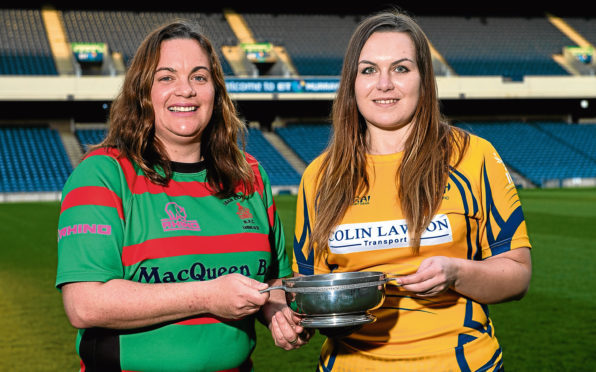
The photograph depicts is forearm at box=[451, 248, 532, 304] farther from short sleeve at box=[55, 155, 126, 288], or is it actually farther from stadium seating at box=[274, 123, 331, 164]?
stadium seating at box=[274, 123, 331, 164]

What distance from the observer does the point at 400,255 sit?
78.0 inches

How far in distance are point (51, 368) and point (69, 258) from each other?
2904mm

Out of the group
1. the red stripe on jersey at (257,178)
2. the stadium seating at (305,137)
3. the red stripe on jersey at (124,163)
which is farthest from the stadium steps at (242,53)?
the red stripe on jersey at (124,163)

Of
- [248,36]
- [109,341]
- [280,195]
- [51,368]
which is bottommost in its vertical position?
[280,195]

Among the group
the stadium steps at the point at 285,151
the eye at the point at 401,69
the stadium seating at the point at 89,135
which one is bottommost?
the stadium steps at the point at 285,151

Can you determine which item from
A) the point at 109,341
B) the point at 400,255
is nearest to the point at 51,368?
the point at 109,341

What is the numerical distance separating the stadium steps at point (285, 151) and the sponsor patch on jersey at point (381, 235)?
2330 centimetres

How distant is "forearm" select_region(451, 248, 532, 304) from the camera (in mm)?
1819

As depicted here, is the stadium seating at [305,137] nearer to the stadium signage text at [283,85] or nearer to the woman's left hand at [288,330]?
the stadium signage text at [283,85]

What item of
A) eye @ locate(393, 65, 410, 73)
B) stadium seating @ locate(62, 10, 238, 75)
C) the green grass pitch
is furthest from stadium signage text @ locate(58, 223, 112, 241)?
stadium seating @ locate(62, 10, 238, 75)

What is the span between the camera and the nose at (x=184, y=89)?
208 centimetres

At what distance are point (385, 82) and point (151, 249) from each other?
3.02ft

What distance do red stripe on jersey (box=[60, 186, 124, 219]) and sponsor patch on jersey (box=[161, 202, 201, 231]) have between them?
0.16 meters

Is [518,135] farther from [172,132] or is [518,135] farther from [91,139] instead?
[172,132]
